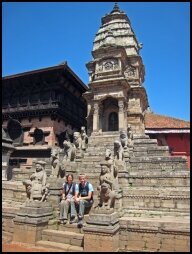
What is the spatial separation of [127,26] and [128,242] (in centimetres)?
2428

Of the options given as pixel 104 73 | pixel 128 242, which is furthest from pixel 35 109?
pixel 128 242

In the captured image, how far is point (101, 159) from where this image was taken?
1457 centimetres

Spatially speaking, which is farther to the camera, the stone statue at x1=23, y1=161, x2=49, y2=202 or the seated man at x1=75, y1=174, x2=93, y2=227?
the stone statue at x1=23, y1=161, x2=49, y2=202

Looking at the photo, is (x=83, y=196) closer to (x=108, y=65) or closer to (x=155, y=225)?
(x=155, y=225)

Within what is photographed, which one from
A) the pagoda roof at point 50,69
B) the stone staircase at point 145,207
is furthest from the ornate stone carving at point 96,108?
the stone staircase at point 145,207

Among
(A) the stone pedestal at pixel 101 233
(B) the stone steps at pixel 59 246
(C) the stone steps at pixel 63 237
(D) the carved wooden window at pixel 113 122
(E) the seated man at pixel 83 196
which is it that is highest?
(D) the carved wooden window at pixel 113 122

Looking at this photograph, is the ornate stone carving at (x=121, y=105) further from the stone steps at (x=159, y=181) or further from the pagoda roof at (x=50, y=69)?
the stone steps at (x=159, y=181)

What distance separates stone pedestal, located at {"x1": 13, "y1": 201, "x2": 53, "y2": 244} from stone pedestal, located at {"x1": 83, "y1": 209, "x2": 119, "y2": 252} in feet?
5.81

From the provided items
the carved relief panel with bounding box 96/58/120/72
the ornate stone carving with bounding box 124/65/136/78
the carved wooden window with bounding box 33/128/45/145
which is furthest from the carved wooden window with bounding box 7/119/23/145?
the ornate stone carving with bounding box 124/65/136/78

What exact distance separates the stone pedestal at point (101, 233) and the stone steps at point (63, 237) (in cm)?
46

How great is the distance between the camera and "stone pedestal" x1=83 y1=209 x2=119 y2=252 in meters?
7.15

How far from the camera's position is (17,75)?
24.2 m

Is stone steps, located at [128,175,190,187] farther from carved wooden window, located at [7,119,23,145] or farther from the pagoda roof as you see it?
carved wooden window, located at [7,119,23,145]

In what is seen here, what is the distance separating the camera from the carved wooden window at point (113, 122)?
21438mm
